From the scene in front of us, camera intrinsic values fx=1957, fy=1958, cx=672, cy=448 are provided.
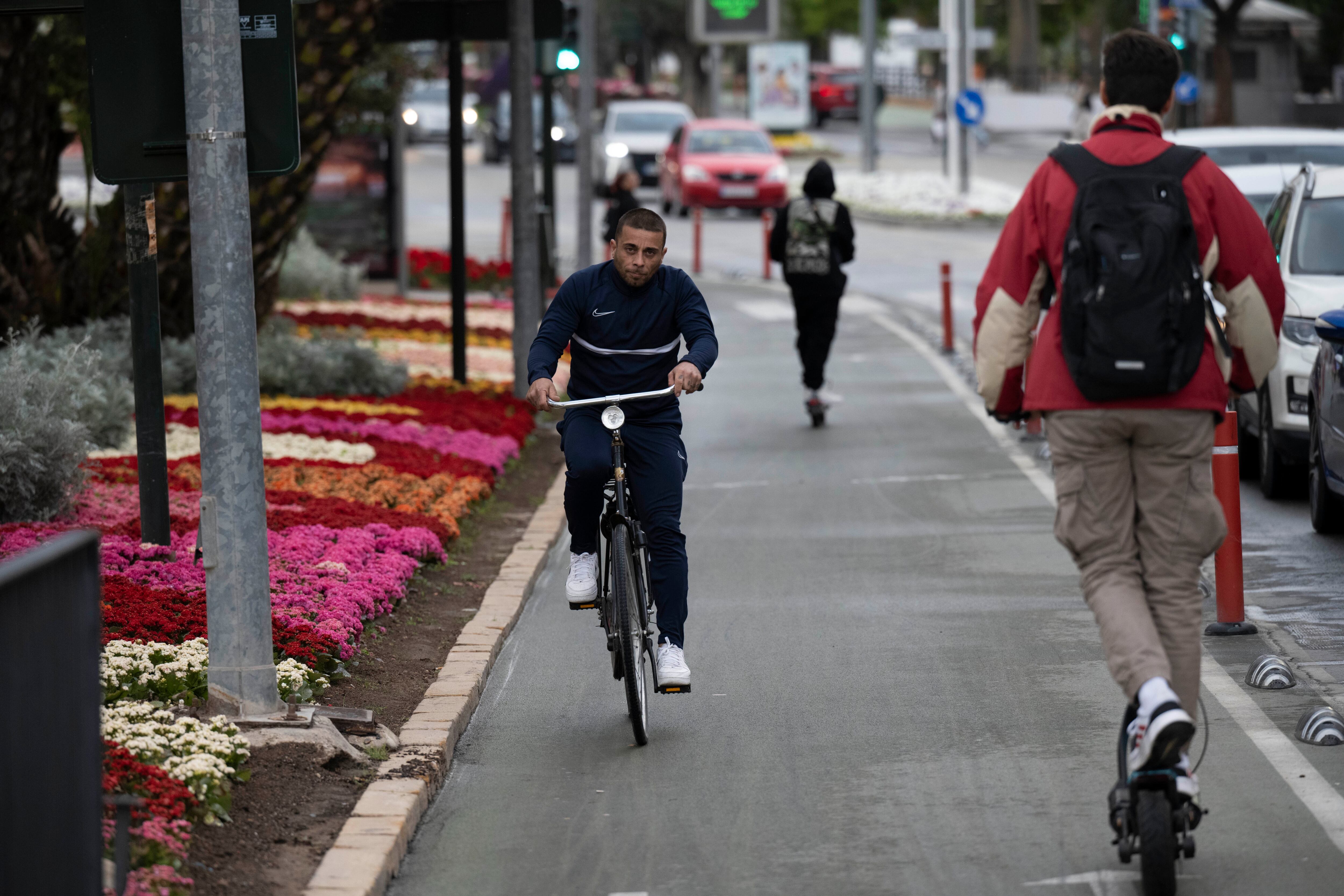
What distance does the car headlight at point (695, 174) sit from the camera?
120ft

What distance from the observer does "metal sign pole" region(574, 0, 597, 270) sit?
21328 mm

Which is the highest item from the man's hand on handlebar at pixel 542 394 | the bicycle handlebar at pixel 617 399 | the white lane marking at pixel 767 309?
the man's hand on handlebar at pixel 542 394

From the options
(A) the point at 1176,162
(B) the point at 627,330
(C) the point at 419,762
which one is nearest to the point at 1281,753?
(A) the point at 1176,162

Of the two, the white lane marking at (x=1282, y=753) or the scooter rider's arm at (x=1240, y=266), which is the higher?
the scooter rider's arm at (x=1240, y=266)

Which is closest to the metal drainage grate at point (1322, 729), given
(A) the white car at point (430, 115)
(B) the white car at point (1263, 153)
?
(B) the white car at point (1263, 153)

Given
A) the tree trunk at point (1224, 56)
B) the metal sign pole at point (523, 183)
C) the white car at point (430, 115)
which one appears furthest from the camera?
the white car at point (430, 115)

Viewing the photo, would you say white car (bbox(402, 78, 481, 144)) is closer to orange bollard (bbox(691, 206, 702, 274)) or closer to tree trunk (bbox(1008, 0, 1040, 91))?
tree trunk (bbox(1008, 0, 1040, 91))

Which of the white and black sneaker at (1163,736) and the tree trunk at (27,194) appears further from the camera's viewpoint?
the tree trunk at (27,194)

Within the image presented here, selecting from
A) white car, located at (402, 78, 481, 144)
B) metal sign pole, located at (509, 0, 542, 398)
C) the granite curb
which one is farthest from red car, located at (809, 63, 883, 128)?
the granite curb

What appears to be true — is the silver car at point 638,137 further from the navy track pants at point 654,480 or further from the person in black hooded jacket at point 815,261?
the navy track pants at point 654,480

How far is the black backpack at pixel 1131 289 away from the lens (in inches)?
184

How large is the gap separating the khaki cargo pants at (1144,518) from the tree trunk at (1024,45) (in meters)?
57.8

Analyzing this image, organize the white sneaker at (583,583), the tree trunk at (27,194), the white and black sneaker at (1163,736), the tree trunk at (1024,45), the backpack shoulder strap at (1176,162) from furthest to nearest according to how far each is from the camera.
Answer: the tree trunk at (1024,45) < the tree trunk at (27,194) < the white sneaker at (583,583) < the backpack shoulder strap at (1176,162) < the white and black sneaker at (1163,736)

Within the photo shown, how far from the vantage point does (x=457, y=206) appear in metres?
14.9
